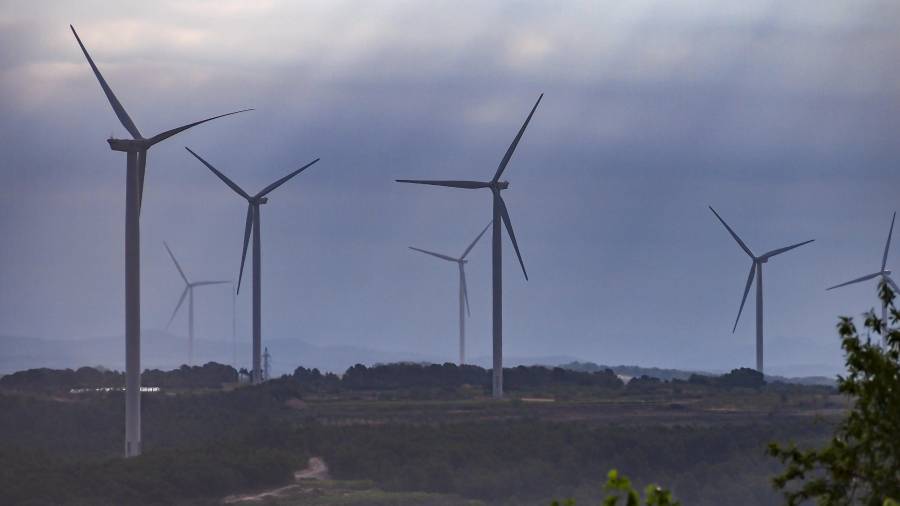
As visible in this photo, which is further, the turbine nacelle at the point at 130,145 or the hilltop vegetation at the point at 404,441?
the turbine nacelle at the point at 130,145

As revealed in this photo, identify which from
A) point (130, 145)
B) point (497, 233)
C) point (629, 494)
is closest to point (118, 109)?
point (130, 145)

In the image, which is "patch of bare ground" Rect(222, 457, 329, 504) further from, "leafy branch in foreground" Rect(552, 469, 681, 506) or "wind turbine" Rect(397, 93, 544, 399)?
"leafy branch in foreground" Rect(552, 469, 681, 506)

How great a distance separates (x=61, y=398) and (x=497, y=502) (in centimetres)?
5224

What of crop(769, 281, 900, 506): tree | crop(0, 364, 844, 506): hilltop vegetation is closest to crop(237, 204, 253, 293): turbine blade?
crop(0, 364, 844, 506): hilltop vegetation

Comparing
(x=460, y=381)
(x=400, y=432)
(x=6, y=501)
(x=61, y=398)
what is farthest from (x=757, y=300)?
(x=6, y=501)

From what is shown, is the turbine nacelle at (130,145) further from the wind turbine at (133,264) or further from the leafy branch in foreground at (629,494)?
the leafy branch in foreground at (629,494)

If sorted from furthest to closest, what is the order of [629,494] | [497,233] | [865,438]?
[497,233], [865,438], [629,494]

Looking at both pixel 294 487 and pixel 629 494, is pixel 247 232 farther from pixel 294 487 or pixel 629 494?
pixel 629 494

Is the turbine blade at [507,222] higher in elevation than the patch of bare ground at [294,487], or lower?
higher

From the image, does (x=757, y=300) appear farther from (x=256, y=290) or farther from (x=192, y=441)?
(x=192, y=441)

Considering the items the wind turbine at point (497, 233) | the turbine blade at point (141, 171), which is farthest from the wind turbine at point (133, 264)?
the wind turbine at point (497, 233)

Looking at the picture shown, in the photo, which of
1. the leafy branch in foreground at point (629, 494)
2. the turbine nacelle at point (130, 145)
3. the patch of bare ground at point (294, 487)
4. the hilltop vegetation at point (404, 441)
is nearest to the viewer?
the leafy branch in foreground at point (629, 494)

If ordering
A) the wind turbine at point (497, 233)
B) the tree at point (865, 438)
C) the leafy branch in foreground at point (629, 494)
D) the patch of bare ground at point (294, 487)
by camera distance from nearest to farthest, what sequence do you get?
1. the leafy branch in foreground at point (629, 494)
2. the tree at point (865, 438)
3. the patch of bare ground at point (294, 487)
4. the wind turbine at point (497, 233)

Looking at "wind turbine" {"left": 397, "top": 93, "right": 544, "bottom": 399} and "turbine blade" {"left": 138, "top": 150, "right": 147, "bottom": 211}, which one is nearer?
"turbine blade" {"left": 138, "top": 150, "right": 147, "bottom": 211}
